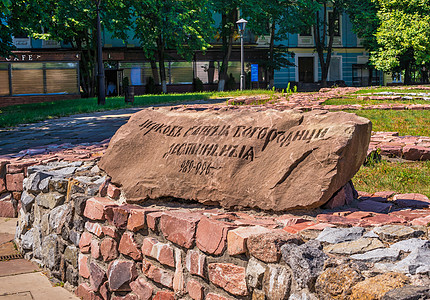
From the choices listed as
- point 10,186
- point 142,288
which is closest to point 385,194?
point 142,288

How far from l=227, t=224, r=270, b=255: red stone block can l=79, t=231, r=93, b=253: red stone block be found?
6.30 ft

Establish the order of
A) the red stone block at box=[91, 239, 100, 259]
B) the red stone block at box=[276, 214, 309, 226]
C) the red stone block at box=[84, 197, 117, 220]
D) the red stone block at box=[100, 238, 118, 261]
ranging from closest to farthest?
the red stone block at box=[276, 214, 309, 226], the red stone block at box=[100, 238, 118, 261], the red stone block at box=[84, 197, 117, 220], the red stone block at box=[91, 239, 100, 259]

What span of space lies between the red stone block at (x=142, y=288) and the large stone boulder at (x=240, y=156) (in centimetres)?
71

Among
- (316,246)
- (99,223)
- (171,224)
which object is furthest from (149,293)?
(316,246)

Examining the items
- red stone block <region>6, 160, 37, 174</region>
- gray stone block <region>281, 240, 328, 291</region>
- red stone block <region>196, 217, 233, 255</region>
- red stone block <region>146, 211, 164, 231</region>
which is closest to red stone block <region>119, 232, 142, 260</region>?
red stone block <region>146, 211, 164, 231</region>

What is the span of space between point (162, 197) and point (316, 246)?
1875 millimetres

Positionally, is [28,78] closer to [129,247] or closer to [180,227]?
[129,247]

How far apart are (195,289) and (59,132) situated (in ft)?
25.0

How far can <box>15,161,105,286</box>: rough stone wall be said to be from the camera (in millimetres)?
5164

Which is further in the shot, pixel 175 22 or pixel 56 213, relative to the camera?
pixel 175 22

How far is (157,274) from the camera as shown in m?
3.99

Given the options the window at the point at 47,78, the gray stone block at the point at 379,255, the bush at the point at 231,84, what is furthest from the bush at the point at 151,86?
the gray stone block at the point at 379,255

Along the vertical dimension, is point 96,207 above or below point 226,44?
below

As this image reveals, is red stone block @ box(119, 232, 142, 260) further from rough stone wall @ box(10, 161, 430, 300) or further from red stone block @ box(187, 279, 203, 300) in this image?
red stone block @ box(187, 279, 203, 300)
